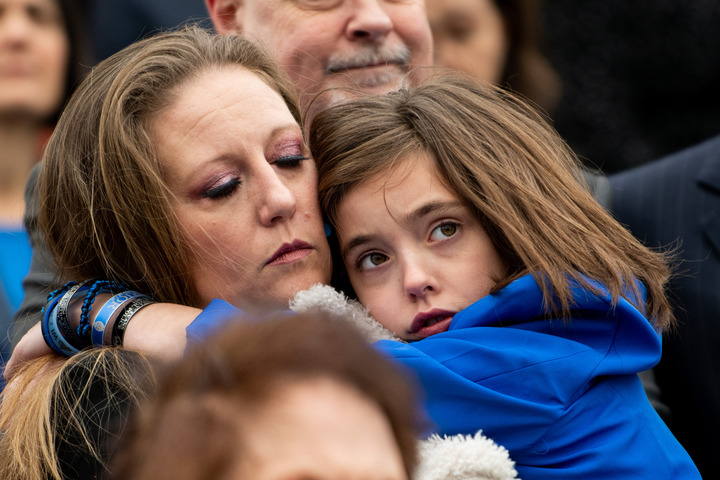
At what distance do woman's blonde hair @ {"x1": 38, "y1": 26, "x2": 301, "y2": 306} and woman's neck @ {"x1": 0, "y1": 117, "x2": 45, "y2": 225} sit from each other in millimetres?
1722

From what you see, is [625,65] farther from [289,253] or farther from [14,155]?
[289,253]

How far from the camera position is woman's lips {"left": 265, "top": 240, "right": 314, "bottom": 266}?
2168 millimetres

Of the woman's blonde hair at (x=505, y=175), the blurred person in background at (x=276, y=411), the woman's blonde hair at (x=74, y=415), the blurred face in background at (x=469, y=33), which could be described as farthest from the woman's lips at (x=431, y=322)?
the blurred face in background at (x=469, y=33)

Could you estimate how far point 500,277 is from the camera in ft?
7.07

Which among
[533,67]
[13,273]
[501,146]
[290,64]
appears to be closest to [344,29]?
[290,64]

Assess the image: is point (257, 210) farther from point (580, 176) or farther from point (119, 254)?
point (580, 176)

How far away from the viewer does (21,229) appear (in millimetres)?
3811

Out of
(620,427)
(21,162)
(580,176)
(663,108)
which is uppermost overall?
(580,176)

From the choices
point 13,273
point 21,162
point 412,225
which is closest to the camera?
point 412,225

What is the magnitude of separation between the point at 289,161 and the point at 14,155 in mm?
2203

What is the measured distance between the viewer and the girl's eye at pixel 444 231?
2137mm

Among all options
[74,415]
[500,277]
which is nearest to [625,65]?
[500,277]

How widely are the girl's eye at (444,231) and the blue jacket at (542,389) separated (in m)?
0.19

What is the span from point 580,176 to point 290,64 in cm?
104
